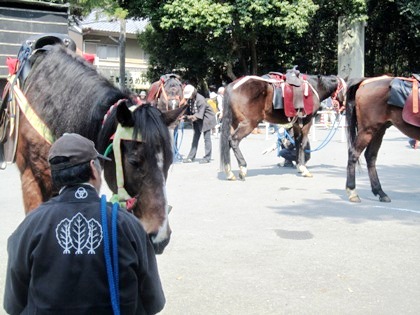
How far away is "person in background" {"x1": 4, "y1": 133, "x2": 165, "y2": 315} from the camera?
2398 millimetres

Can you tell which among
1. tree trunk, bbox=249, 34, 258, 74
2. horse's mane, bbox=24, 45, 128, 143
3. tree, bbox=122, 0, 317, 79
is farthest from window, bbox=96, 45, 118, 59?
horse's mane, bbox=24, 45, 128, 143

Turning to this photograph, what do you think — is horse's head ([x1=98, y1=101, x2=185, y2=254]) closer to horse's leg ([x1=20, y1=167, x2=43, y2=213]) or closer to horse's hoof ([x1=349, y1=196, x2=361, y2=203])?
horse's leg ([x1=20, y1=167, x2=43, y2=213])

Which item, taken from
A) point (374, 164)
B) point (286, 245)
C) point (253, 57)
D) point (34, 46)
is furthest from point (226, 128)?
point (253, 57)

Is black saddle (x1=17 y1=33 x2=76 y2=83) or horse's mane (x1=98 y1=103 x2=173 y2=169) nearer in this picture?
horse's mane (x1=98 y1=103 x2=173 y2=169)

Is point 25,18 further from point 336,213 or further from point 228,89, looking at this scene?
point 228,89

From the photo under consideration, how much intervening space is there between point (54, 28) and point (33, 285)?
14.7 ft

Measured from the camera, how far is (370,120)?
8898 mm

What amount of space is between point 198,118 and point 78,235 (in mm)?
12695

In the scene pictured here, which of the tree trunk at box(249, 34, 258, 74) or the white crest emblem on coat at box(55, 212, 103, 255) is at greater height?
the tree trunk at box(249, 34, 258, 74)

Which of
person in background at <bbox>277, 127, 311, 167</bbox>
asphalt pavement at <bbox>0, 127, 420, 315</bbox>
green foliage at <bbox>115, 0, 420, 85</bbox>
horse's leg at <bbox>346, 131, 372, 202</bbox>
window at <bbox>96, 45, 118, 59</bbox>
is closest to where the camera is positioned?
asphalt pavement at <bbox>0, 127, 420, 315</bbox>

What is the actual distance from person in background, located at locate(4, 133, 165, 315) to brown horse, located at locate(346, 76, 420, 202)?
7.03 m

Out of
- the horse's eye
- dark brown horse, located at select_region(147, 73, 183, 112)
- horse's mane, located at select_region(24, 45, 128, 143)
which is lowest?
the horse's eye

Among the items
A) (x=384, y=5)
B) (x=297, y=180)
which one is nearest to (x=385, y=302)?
(x=297, y=180)

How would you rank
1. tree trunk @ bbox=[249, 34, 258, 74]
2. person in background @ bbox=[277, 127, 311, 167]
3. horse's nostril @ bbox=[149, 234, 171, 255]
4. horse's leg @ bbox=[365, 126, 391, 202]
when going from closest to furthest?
horse's nostril @ bbox=[149, 234, 171, 255] → horse's leg @ bbox=[365, 126, 391, 202] → person in background @ bbox=[277, 127, 311, 167] → tree trunk @ bbox=[249, 34, 258, 74]
